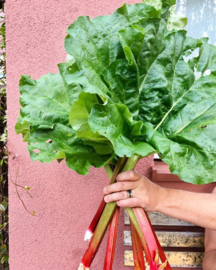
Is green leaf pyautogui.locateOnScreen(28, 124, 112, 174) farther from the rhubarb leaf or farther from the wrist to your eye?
the wrist

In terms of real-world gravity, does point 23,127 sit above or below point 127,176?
above

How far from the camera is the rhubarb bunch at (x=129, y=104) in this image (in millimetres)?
724

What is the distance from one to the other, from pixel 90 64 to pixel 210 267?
1205 mm

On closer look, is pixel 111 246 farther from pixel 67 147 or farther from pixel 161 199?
pixel 67 147

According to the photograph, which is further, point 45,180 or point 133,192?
point 45,180

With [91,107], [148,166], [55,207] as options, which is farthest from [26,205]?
[91,107]

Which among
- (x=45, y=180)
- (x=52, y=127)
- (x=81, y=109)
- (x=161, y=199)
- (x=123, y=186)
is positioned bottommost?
(x=45, y=180)

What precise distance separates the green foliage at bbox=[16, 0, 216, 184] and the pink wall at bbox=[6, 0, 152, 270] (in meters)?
0.63

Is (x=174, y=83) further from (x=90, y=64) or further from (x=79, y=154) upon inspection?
(x=79, y=154)

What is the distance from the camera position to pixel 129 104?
817mm

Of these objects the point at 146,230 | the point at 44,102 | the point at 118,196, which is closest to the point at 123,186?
the point at 118,196

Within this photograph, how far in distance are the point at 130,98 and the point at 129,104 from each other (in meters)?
0.02

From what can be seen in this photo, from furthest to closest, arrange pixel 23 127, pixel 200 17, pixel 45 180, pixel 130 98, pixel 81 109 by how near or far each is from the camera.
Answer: pixel 200 17
pixel 45 180
pixel 23 127
pixel 130 98
pixel 81 109

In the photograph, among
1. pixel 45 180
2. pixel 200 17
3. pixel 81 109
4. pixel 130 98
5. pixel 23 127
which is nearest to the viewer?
pixel 81 109
